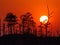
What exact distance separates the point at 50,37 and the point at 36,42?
4.43 ft

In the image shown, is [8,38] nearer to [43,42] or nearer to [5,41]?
[5,41]

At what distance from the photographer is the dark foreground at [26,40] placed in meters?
17.3

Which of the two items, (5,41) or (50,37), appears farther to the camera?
(50,37)

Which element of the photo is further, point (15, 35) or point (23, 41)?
point (15, 35)

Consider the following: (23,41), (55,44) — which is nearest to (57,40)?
(55,44)

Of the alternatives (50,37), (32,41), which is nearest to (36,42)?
(32,41)

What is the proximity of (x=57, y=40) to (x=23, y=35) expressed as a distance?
1.66m

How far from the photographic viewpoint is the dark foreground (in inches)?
682

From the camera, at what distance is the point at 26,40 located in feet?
57.4

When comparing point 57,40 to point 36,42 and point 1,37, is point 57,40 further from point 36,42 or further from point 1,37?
point 1,37

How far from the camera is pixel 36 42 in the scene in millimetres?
17594

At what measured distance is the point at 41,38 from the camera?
18047 millimetres

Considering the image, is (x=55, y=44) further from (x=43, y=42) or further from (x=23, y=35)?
(x=23, y=35)

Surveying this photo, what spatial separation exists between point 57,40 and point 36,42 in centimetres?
100
